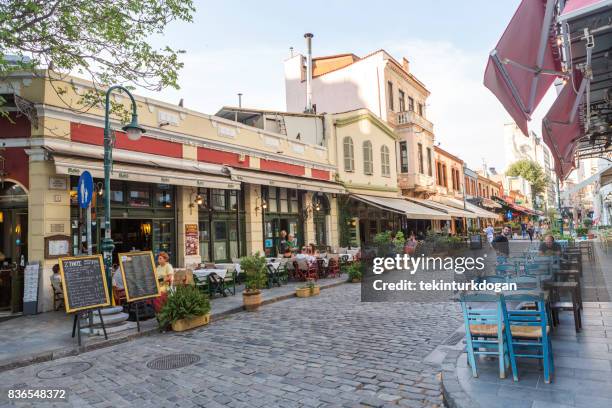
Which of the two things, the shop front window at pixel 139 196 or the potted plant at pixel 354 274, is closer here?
the shop front window at pixel 139 196

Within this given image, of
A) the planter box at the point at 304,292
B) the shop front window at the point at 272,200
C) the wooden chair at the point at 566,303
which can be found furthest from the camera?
the shop front window at the point at 272,200

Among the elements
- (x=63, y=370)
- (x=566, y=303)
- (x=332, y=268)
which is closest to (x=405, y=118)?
(x=332, y=268)

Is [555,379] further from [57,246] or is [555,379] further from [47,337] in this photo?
[57,246]

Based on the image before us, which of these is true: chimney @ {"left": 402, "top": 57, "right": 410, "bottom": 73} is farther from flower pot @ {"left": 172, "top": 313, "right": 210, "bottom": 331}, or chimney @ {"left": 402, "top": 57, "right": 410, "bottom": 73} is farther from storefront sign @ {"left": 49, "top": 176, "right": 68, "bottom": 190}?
flower pot @ {"left": 172, "top": 313, "right": 210, "bottom": 331}

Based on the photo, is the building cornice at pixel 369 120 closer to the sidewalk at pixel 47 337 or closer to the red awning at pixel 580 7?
the sidewalk at pixel 47 337

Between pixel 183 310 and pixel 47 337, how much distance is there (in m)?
2.39

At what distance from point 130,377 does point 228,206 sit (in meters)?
9.58

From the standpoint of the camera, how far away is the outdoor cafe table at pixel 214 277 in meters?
10.7

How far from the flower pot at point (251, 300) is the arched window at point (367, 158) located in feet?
45.0

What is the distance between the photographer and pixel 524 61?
143 inches

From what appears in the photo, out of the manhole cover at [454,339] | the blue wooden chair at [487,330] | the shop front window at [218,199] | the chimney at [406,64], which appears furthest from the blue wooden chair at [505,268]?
the chimney at [406,64]

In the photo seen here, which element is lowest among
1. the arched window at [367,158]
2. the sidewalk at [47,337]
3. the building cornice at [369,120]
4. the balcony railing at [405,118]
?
the sidewalk at [47,337]

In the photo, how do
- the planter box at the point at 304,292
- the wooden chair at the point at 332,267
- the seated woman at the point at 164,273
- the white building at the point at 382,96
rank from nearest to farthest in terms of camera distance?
the seated woman at the point at 164,273 → the planter box at the point at 304,292 → the wooden chair at the point at 332,267 → the white building at the point at 382,96

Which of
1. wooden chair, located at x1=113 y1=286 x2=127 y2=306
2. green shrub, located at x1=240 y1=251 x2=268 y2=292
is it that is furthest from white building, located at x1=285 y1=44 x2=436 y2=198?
wooden chair, located at x1=113 y1=286 x2=127 y2=306
